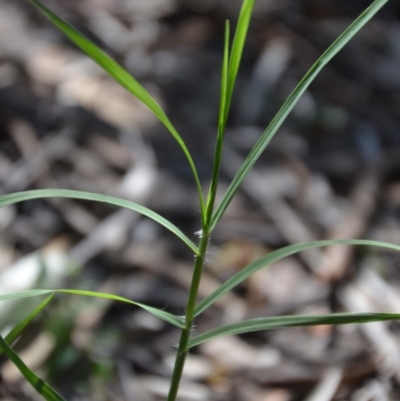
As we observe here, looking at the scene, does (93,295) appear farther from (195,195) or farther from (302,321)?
(195,195)

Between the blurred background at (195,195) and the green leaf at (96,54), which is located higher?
the blurred background at (195,195)

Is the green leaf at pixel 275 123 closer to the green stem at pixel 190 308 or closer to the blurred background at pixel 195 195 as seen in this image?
the green stem at pixel 190 308

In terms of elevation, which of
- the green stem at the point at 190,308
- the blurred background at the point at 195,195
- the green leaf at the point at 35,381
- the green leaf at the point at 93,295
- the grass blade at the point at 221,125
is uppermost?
the blurred background at the point at 195,195

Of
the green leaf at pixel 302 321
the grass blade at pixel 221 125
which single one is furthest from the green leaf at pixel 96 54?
the green leaf at pixel 302 321

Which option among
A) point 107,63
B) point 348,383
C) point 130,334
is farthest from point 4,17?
point 107,63

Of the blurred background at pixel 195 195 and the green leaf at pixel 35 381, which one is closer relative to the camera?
the green leaf at pixel 35 381

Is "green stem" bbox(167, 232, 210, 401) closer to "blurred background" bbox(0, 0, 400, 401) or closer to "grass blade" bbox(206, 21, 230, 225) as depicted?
"grass blade" bbox(206, 21, 230, 225)

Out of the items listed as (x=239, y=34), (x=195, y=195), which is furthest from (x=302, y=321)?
(x=195, y=195)

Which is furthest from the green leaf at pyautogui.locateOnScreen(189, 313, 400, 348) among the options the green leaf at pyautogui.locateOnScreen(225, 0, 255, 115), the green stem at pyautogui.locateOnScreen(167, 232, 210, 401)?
the green leaf at pyautogui.locateOnScreen(225, 0, 255, 115)
